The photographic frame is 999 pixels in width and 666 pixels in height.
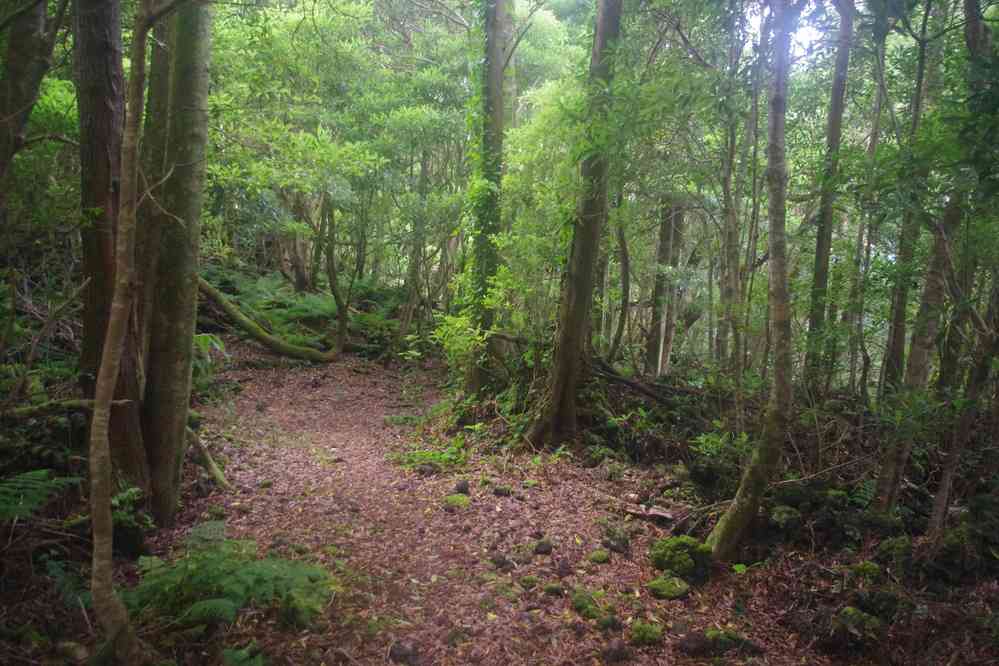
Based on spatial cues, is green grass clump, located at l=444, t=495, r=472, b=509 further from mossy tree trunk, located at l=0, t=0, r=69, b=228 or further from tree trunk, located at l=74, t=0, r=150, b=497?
mossy tree trunk, located at l=0, t=0, r=69, b=228

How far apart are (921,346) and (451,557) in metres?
4.20

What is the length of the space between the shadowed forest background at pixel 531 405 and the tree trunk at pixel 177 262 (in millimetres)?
23

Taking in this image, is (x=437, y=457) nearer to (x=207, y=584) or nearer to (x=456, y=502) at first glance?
(x=456, y=502)

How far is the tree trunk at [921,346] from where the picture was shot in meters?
4.33

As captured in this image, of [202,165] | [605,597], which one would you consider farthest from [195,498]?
[605,597]

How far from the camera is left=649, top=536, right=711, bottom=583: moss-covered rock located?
15.5 ft

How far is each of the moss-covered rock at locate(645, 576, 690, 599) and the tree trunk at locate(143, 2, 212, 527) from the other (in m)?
3.81

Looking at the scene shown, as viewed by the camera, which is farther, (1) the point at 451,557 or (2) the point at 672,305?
(2) the point at 672,305

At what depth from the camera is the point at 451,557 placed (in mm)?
4883

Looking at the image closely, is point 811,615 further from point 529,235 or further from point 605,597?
point 529,235

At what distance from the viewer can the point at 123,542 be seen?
402 cm

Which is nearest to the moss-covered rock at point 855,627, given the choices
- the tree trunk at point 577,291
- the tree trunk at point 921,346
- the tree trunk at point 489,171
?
the tree trunk at point 921,346

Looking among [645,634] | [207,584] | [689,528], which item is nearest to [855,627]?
[645,634]

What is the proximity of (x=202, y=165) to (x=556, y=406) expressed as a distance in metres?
4.81
